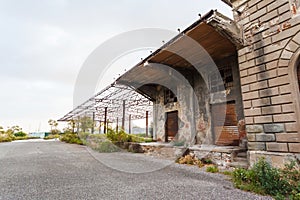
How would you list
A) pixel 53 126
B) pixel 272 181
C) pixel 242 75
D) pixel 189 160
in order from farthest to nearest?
1. pixel 53 126
2. pixel 189 160
3. pixel 242 75
4. pixel 272 181

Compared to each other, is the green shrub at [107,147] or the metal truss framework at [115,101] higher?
the metal truss framework at [115,101]

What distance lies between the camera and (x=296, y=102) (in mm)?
3982

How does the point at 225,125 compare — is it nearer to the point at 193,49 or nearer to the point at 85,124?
the point at 193,49

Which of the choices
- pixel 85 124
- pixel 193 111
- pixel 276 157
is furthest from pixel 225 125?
pixel 85 124

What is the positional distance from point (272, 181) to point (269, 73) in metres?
2.61

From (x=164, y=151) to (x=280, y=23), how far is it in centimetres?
610

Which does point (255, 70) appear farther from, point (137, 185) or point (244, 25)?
point (137, 185)

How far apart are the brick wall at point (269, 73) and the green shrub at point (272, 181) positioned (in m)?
0.63

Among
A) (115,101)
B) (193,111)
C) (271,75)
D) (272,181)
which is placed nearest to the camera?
(272,181)

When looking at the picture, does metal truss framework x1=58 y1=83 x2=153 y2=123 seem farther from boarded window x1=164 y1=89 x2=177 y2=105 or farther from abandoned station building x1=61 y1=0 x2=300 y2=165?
abandoned station building x1=61 y1=0 x2=300 y2=165

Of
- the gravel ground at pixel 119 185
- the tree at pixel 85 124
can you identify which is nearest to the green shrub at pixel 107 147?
the gravel ground at pixel 119 185

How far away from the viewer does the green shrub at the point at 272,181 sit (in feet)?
10.9

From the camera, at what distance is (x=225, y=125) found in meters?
7.26

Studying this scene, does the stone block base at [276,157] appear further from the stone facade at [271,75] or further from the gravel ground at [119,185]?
the gravel ground at [119,185]
